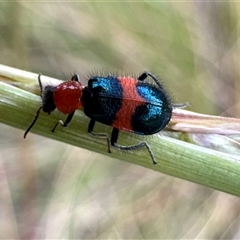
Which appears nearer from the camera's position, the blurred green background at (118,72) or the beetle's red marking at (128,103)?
the beetle's red marking at (128,103)

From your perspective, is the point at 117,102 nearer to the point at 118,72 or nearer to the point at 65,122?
the point at 65,122

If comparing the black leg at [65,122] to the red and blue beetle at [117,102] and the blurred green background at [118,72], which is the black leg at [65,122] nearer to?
the red and blue beetle at [117,102]

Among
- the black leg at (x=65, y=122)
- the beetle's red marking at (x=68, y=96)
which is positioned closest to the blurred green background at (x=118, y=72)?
the beetle's red marking at (x=68, y=96)

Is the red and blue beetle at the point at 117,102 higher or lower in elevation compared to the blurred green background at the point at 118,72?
higher

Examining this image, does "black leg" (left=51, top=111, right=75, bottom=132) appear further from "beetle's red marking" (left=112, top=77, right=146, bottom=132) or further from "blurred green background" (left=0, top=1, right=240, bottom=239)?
"blurred green background" (left=0, top=1, right=240, bottom=239)

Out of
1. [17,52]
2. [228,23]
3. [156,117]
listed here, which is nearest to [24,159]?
[17,52]

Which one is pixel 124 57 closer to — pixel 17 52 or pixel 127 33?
pixel 127 33
